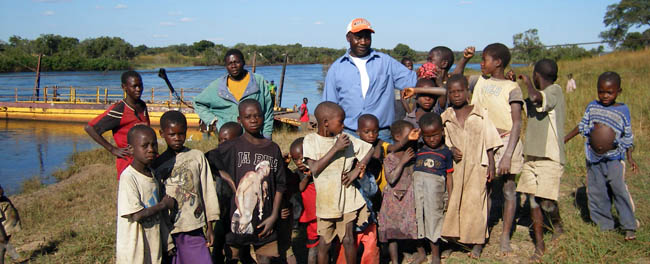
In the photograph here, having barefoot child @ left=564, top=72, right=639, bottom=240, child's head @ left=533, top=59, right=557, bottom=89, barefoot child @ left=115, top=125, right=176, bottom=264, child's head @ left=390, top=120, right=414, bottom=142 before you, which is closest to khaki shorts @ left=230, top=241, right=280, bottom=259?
barefoot child @ left=115, top=125, right=176, bottom=264

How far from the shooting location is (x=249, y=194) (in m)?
3.18

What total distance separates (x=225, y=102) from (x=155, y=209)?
1.63 m

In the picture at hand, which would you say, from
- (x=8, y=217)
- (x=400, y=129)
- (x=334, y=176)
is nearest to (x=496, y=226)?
(x=400, y=129)

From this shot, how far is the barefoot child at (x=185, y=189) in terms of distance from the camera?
3.02 meters

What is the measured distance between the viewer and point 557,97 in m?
3.71

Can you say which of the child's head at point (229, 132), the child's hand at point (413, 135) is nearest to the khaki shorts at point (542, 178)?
the child's hand at point (413, 135)

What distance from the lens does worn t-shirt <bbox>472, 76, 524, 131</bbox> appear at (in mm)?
3768

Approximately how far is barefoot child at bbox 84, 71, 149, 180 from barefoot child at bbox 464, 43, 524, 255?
9.11 feet

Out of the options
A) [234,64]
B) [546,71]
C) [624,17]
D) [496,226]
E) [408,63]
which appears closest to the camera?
[546,71]

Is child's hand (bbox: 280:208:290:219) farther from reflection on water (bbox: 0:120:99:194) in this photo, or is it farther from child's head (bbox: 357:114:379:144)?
reflection on water (bbox: 0:120:99:194)

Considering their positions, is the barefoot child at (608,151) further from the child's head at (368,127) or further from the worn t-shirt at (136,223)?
the worn t-shirt at (136,223)

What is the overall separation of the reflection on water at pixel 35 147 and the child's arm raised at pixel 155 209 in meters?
10.0

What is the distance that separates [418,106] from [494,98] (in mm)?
688

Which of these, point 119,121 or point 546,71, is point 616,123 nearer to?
point 546,71
